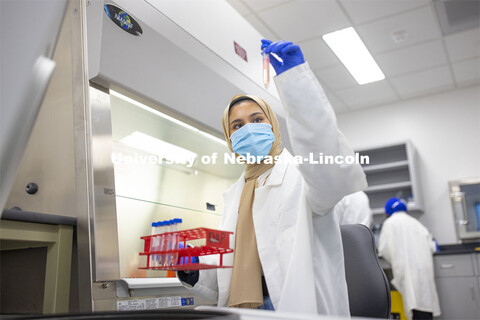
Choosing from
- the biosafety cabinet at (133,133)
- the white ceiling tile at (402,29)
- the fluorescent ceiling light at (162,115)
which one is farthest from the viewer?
the white ceiling tile at (402,29)

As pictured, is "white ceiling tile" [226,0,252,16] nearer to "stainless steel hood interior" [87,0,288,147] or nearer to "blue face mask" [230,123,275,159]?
"stainless steel hood interior" [87,0,288,147]

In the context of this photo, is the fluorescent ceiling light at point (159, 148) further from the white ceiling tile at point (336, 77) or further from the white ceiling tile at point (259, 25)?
the white ceiling tile at point (336, 77)

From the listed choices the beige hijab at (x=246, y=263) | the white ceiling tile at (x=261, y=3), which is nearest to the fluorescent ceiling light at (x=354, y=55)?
the white ceiling tile at (x=261, y=3)

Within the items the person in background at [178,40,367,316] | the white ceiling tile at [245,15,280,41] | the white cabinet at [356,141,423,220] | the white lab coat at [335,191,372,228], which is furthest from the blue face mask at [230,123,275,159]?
the white cabinet at [356,141,423,220]

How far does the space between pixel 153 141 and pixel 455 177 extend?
401 centimetres

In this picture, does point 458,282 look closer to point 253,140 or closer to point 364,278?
point 364,278

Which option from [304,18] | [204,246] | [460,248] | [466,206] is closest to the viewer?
[204,246]

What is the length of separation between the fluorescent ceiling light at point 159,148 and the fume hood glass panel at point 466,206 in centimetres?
364

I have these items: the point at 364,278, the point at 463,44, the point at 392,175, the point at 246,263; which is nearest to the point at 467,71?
the point at 463,44

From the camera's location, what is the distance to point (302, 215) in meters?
1.01

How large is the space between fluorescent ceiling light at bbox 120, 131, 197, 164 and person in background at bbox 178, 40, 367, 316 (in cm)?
37

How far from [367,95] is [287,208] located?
3974 mm

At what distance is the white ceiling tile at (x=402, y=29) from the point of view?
3.27 metres

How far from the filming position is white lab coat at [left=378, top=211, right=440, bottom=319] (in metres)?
3.70
